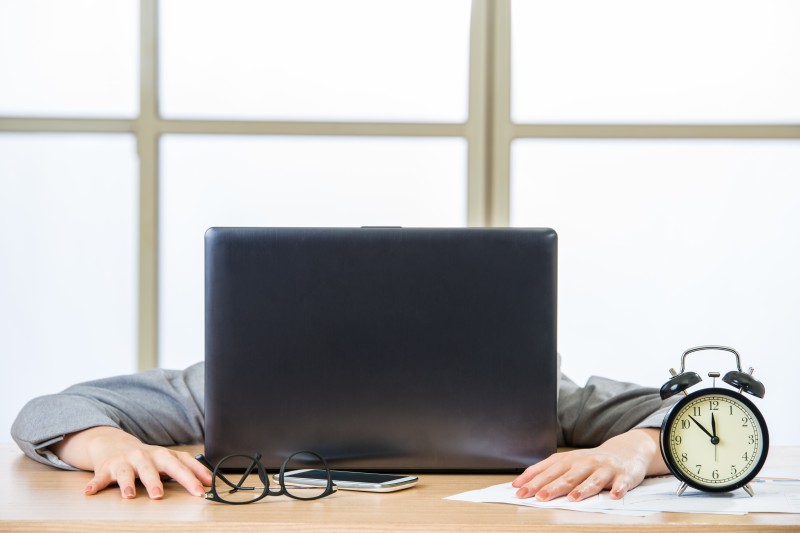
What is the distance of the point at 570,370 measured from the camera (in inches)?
121

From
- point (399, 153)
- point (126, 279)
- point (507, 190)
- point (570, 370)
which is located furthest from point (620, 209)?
point (126, 279)

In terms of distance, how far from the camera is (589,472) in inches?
39.9

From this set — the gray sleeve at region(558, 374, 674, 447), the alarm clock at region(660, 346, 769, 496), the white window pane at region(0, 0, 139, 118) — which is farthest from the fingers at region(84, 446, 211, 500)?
the white window pane at region(0, 0, 139, 118)

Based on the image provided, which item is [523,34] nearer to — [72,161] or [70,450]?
[72,161]

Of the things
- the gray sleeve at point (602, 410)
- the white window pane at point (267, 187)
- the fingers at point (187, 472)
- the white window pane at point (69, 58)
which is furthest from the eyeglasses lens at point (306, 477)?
the white window pane at point (69, 58)

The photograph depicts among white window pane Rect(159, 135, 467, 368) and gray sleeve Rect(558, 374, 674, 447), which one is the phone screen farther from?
white window pane Rect(159, 135, 467, 368)

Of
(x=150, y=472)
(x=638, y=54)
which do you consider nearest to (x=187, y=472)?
(x=150, y=472)

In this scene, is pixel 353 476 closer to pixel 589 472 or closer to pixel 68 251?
pixel 589 472

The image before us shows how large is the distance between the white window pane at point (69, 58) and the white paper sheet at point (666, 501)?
8.07 ft

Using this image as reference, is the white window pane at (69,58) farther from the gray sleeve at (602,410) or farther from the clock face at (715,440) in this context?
the clock face at (715,440)

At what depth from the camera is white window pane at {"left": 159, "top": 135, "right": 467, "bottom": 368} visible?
299 cm

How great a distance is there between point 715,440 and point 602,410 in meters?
0.41

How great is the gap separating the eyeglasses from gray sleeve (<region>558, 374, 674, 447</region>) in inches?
21.5

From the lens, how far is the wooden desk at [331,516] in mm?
855
